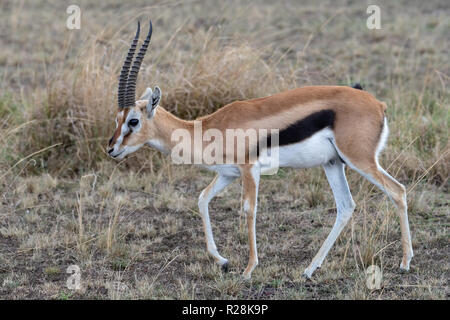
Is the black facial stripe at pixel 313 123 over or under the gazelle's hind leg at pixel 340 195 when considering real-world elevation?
over

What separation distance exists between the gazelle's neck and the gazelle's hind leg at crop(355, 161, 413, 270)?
1.52 m

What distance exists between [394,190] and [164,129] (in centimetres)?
194

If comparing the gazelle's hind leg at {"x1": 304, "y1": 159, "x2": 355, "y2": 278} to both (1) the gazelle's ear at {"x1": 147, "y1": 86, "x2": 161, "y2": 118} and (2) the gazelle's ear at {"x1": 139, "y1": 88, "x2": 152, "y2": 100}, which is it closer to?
(1) the gazelle's ear at {"x1": 147, "y1": 86, "x2": 161, "y2": 118}

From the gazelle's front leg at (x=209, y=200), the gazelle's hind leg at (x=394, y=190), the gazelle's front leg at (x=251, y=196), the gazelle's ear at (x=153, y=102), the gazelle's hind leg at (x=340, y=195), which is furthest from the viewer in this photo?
the gazelle's front leg at (x=209, y=200)

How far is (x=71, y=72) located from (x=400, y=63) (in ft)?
22.9

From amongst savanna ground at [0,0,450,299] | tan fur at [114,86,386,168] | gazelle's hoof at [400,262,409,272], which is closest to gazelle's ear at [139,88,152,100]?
tan fur at [114,86,386,168]

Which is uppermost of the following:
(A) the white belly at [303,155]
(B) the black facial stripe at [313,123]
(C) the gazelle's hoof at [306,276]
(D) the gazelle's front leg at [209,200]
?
(B) the black facial stripe at [313,123]

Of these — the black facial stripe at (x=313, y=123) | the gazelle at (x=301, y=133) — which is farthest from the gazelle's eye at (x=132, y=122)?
Result: the black facial stripe at (x=313, y=123)

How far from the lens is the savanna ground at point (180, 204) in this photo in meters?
5.40

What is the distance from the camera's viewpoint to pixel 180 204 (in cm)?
724

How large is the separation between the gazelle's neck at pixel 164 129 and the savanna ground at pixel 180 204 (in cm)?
73

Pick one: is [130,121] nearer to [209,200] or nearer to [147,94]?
[147,94]

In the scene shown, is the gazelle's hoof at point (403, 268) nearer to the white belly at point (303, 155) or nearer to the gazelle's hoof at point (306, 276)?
the gazelle's hoof at point (306, 276)
